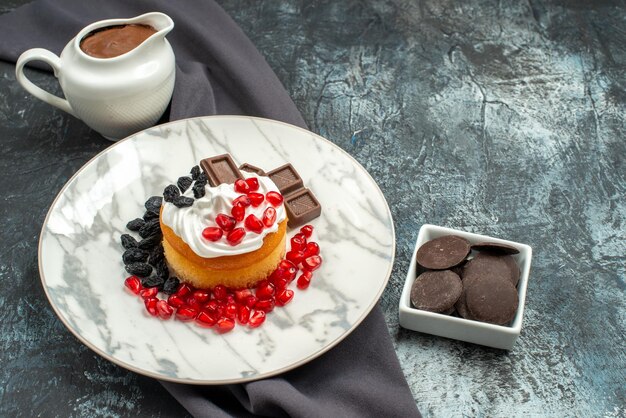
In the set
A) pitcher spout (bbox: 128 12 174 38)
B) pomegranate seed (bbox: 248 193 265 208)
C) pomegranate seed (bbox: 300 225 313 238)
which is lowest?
pomegranate seed (bbox: 300 225 313 238)

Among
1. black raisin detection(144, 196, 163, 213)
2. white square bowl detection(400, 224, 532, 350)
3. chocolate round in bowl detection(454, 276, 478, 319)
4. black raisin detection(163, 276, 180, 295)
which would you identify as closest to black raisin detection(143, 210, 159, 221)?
black raisin detection(144, 196, 163, 213)

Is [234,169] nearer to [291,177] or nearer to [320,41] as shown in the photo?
[291,177]

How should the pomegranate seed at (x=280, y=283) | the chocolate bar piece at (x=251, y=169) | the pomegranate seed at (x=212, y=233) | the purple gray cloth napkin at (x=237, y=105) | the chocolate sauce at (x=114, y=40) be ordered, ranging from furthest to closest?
the chocolate sauce at (x=114, y=40) < the chocolate bar piece at (x=251, y=169) < the pomegranate seed at (x=280, y=283) < the pomegranate seed at (x=212, y=233) < the purple gray cloth napkin at (x=237, y=105)

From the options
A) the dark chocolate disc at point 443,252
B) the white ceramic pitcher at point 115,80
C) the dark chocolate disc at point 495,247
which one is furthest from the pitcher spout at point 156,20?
the dark chocolate disc at point 495,247

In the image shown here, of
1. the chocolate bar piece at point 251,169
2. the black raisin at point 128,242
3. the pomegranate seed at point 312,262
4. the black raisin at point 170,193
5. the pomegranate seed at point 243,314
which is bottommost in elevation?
the pomegranate seed at point 243,314

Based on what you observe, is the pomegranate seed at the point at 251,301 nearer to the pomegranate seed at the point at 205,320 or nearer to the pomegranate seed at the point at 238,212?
the pomegranate seed at the point at 205,320

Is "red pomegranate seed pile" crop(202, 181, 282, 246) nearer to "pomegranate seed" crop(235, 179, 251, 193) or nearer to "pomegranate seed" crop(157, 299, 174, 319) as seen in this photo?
"pomegranate seed" crop(235, 179, 251, 193)

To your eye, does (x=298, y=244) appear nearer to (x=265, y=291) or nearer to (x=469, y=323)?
(x=265, y=291)
